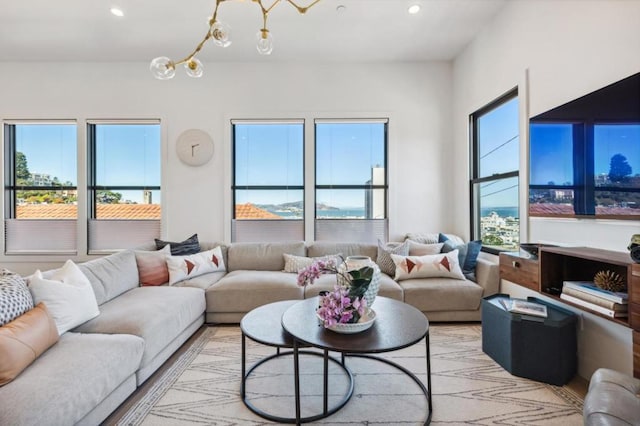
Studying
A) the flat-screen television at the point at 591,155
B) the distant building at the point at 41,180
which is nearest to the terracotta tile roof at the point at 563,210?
the flat-screen television at the point at 591,155

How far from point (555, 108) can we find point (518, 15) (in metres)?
1.14

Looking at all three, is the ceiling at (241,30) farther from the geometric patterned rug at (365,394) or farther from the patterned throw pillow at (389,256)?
the geometric patterned rug at (365,394)

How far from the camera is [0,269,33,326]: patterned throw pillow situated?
1.45m

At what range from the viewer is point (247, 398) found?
1729 mm

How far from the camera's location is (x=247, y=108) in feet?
12.4

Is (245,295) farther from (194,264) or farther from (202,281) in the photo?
(194,264)

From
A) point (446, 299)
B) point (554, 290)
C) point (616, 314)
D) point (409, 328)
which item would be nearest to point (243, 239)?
point (446, 299)

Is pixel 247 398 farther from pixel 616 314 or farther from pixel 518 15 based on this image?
pixel 518 15

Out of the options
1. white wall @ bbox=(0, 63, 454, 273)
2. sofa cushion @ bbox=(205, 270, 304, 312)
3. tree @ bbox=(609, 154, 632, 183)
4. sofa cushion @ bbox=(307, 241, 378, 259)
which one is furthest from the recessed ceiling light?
tree @ bbox=(609, 154, 632, 183)

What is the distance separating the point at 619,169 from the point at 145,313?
298 centimetres

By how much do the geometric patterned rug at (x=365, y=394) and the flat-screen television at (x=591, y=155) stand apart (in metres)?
1.16

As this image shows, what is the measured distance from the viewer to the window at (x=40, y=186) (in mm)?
3791

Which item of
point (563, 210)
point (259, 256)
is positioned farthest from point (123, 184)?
point (563, 210)

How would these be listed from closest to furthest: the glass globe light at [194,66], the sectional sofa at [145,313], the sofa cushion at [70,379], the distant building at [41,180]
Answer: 1. the sofa cushion at [70,379]
2. the sectional sofa at [145,313]
3. the glass globe light at [194,66]
4. the distant building at [41,180]
